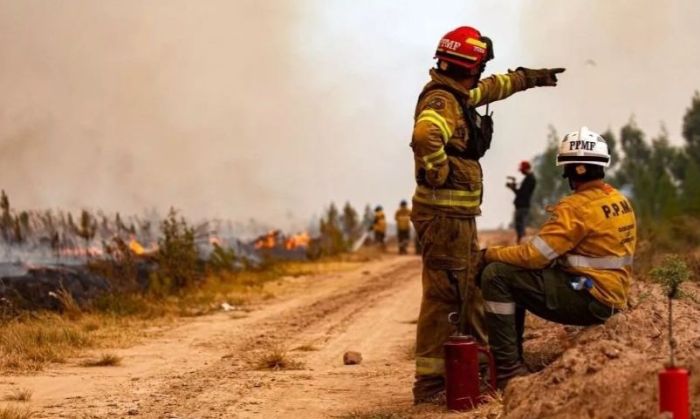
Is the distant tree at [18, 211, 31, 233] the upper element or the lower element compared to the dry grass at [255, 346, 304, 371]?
upper

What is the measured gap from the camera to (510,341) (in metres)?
5.92

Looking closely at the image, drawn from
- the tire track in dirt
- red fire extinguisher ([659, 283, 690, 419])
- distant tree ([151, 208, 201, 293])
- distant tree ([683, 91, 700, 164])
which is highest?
distant tree ([683, 91, 700, 164])

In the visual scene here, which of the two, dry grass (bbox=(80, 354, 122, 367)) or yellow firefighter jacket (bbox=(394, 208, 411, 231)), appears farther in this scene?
yellow firefighter jacket (bbox=(394, 208, 411, 231))

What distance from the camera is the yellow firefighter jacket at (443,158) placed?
5.88 metres

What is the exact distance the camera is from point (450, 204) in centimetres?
611

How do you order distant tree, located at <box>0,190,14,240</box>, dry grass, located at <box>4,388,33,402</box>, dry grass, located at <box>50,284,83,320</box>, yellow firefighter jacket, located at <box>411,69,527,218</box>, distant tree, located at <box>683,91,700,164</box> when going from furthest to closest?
1. distant tree, located at <box>683,91,700,164</box>
2. distant tree, located at <box>0,190,14,240</box>
3. dry grass, located at <box>50,284,83,320</box>
4. dry grass, located at <box>4,388,33,402</box>
5. yellow firefighter jacket, located at <box>411,69,527,218</box>

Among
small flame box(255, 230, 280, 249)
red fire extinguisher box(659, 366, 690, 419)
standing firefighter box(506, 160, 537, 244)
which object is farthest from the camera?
small flame box(255, 230, 280, 249)

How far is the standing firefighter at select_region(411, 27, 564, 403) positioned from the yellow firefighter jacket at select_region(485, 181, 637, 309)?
42 cm

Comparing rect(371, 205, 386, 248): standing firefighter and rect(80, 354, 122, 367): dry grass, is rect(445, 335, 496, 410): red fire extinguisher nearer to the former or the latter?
rect(80, 354, 122, 367): dry grass

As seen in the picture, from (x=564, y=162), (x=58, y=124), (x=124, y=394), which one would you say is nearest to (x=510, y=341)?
(x=564, y=162)

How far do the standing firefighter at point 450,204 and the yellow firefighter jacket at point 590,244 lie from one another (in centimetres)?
42

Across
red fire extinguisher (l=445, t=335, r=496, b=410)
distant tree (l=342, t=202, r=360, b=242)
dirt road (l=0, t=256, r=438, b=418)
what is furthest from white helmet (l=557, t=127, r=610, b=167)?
distant tree (l=342, t=202, r=360, b=242)

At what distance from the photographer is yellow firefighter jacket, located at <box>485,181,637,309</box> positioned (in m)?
5.73

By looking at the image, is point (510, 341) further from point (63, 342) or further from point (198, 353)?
point (63, 342)
